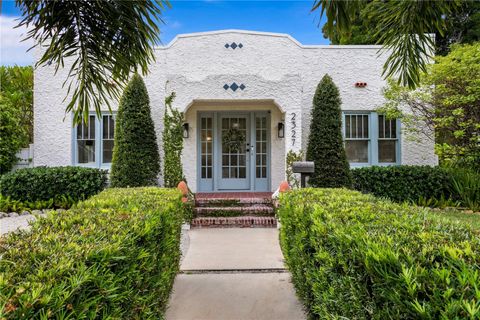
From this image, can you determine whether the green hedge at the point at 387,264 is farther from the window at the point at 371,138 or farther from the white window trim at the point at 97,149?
the white window trim at the point at 97,149

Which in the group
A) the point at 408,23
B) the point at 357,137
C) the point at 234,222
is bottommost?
the point at 234,222

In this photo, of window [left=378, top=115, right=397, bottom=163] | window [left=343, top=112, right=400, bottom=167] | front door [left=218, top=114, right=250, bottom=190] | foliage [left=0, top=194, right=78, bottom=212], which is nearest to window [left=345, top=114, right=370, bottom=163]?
window [left=343, top=112, right=400, bottom=167]

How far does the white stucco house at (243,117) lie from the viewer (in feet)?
30.0

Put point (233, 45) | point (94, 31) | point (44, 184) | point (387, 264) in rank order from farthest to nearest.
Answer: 1. point (233, 45)
2. point (44, 184)
3. point (94, 31)
4. point (387, 264)

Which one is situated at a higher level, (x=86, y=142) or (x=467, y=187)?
(x=86, y=142)

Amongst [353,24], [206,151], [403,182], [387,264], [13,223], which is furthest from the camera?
[206,151]

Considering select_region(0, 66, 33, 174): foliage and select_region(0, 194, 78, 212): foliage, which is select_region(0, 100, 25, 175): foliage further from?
select_region(0, 194, 78, 212): foliage

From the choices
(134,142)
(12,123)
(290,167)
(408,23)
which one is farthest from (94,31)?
(12,123)

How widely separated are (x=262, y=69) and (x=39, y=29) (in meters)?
6.79

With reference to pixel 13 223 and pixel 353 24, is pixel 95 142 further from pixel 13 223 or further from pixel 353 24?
pixel 353 24

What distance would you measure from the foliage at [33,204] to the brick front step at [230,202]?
3.55 meters

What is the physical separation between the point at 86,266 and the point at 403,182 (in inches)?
356

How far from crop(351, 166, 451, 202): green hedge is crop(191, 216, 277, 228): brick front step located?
3.11 meters

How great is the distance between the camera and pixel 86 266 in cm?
145
